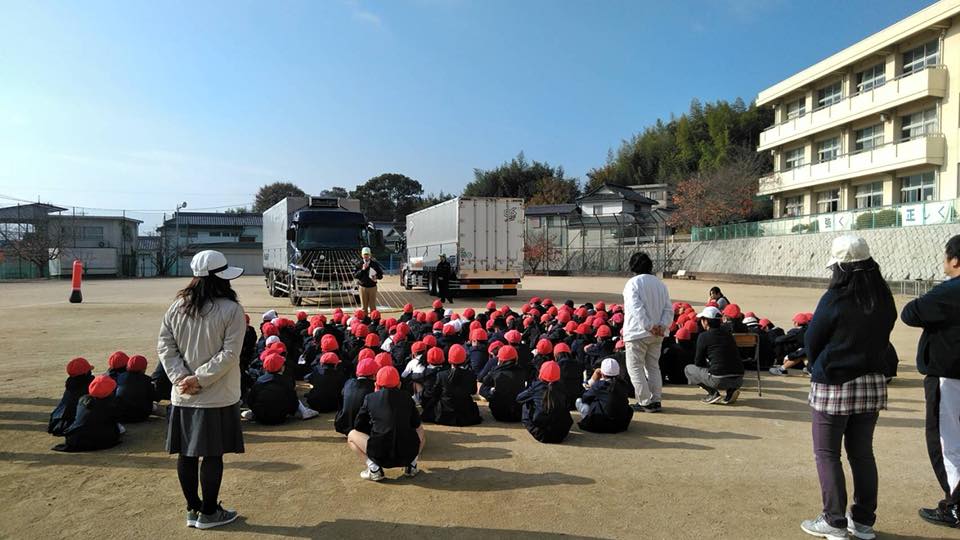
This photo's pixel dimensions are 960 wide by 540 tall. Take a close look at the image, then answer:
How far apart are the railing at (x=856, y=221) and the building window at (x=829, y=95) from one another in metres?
7.89

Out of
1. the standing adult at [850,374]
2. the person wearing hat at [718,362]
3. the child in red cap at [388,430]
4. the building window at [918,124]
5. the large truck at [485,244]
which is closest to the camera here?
the standing adult at [850,374]

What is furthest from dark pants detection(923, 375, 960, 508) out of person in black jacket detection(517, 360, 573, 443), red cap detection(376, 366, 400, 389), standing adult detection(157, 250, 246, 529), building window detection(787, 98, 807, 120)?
building window detection(787, 98, 807, 120)

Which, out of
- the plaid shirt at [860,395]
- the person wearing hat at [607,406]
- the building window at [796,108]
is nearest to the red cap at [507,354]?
the person wearing hat at [607,406]

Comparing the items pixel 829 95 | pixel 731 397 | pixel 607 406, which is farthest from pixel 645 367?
pixel 829 95

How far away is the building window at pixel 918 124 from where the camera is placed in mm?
27219

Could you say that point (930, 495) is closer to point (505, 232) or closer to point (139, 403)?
point (139, 403)

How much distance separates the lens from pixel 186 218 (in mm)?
56594

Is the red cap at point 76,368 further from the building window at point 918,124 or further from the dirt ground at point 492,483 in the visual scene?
the building window at point 918,124

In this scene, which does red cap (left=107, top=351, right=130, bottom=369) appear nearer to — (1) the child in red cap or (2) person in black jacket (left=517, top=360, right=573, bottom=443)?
(1) the child in red cap

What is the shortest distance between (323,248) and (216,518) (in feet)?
50.7

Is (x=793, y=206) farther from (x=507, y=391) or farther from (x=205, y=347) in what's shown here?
(x=205, y=347)

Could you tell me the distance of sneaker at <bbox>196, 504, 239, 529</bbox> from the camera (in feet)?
11.8

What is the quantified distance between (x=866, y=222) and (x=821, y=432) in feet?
94.0

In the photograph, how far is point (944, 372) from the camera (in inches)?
139
